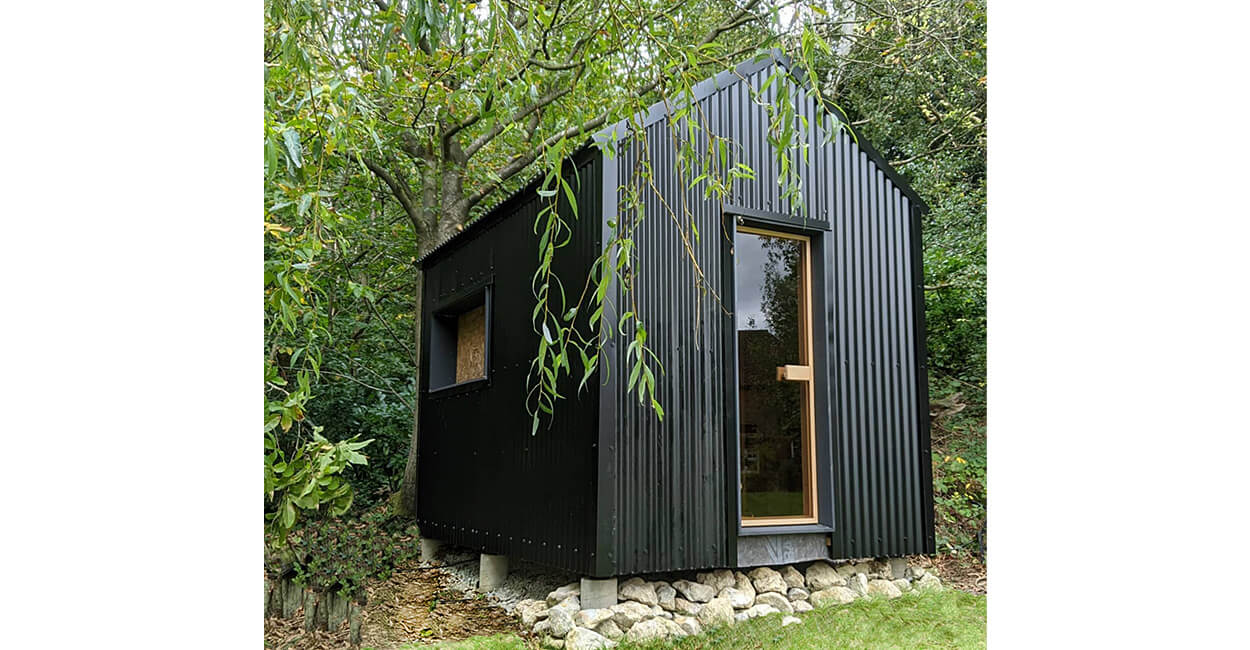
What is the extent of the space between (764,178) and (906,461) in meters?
1.57

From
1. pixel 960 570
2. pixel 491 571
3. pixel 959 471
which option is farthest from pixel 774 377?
pixel 959 471

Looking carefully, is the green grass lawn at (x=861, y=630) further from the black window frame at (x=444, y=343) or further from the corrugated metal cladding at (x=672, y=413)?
the black window frame at (x=444, y=343)

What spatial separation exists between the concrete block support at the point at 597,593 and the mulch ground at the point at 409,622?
47 cm

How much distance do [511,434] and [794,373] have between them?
1.40 m

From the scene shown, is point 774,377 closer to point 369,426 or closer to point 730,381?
point 730,381

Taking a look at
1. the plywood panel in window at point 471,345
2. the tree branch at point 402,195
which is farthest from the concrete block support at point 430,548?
the tree branch at point 402,195

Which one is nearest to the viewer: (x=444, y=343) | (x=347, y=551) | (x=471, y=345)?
(x=347, y=551)

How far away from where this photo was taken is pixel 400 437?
6.71 metres

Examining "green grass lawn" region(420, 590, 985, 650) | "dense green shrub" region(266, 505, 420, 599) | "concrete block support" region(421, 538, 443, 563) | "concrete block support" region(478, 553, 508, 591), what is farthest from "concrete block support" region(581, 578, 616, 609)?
"concrete block support" region(421, 538, 443, 563)

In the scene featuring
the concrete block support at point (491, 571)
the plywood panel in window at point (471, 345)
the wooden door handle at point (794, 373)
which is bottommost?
the concrete block support at point (491, 571)

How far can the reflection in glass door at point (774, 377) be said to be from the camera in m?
3.78

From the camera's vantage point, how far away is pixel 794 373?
3.91 metres
